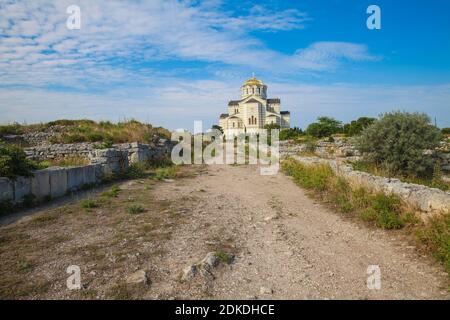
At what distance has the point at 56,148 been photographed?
49.7 ft

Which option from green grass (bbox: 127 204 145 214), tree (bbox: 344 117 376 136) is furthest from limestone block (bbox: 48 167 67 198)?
tree (bbox: 344 117 376 136)

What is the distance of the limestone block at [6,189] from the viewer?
712 cm

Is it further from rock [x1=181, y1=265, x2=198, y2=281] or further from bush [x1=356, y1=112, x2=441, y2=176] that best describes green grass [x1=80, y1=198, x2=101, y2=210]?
bush [x1=356, y1=112, x2=441, y2=176]

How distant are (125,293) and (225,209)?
4501mm

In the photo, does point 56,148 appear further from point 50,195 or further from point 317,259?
point 317,259

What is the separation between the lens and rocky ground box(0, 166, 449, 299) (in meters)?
3.86

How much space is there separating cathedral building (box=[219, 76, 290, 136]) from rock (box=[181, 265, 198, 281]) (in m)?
62.2

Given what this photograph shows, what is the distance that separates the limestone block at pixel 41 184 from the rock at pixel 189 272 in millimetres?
5813

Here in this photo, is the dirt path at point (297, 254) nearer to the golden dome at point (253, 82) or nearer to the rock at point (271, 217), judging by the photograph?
the rock at point (271, 217)

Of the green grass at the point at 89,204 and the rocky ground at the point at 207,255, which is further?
the green grass at the point at 89,204

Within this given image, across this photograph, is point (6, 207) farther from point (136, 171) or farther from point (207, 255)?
point (136, 171)

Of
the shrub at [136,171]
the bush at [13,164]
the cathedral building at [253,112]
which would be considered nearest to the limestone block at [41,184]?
the bush at [13,164]

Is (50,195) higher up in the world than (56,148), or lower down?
lower down

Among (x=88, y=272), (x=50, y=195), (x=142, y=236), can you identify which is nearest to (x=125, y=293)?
(x=88, y=272)
